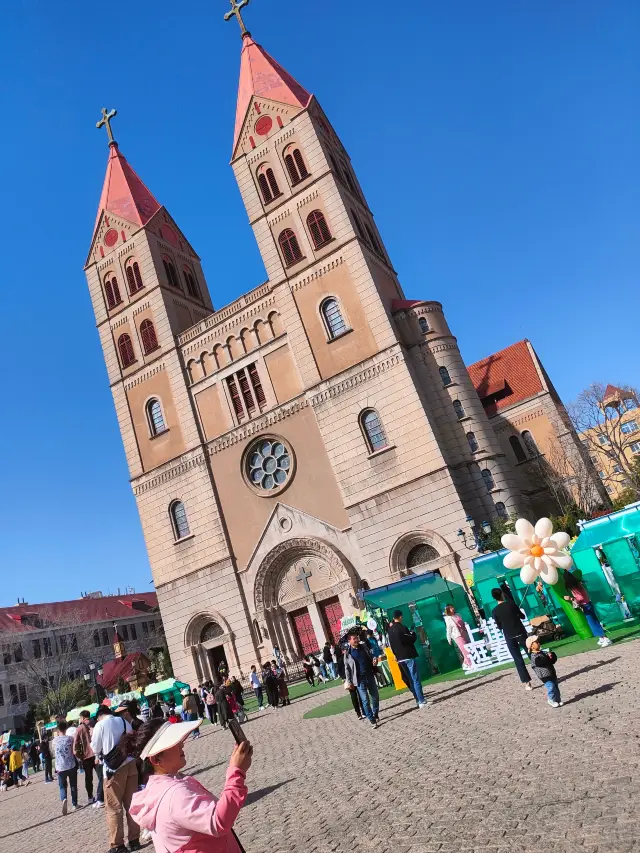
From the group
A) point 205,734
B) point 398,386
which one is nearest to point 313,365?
point 398,386

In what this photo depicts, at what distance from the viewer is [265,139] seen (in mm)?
35000

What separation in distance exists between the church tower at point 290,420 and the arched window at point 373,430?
0.07 metres

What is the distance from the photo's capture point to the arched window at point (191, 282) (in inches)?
1597

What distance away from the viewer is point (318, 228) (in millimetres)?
32531

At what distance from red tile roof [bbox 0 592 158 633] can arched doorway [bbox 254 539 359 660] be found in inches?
1269

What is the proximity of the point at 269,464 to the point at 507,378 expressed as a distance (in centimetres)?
1840

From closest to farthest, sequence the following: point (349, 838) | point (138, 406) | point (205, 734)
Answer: point (349, 838) → point (205, 734) → point (138, 406)

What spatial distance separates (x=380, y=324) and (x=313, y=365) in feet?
12.8

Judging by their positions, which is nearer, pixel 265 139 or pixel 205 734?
pixel 205 734

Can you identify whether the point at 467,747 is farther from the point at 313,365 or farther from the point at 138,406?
the point at 138,406

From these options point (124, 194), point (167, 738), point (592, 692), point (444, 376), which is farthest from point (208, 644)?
point (167, 738)

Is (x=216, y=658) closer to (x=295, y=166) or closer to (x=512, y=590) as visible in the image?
(x=512, y=590)

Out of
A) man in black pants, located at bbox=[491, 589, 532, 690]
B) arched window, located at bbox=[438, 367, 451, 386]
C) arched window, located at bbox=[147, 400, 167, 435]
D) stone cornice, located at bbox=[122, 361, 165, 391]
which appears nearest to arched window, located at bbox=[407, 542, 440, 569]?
arched window, located at bbox=[438, 367, 451, 386]

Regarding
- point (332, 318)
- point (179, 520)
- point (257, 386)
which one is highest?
point (332, 318)
